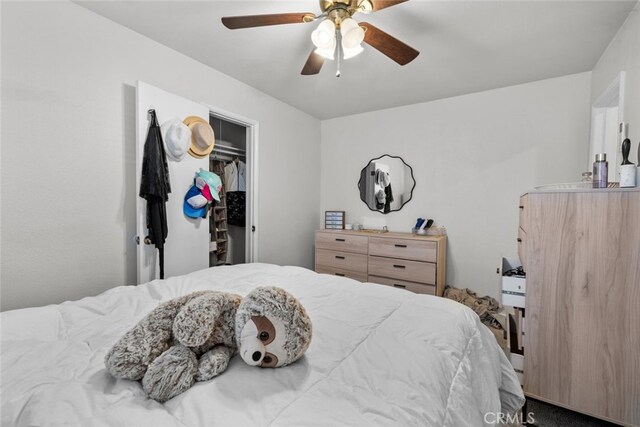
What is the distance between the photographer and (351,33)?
54.5 inches

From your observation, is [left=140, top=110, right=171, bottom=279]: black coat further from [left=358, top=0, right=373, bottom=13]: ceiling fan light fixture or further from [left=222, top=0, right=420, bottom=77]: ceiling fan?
[left=358, top=0, right=373, bottom=13]: ceiling fan light fixture

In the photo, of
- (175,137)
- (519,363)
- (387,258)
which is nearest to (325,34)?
(175,137)

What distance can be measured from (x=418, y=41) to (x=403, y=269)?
2016mm

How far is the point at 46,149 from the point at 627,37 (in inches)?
141

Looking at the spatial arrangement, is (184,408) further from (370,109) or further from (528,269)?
(370,109)

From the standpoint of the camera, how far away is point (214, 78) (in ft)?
8.17

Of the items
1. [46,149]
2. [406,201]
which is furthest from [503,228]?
[46,149]

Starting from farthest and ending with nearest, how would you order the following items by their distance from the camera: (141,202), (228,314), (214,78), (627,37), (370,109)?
(370,109) → (214,78) → (141,202) → (627,37) → (228,314)

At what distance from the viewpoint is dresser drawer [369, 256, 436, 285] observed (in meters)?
2.70

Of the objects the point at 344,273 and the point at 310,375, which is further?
the point at 344,273

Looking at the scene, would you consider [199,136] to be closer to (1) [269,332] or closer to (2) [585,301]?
(1) [269,332]

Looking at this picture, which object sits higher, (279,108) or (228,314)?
(279,108)

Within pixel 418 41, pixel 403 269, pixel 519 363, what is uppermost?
pixel 418 41

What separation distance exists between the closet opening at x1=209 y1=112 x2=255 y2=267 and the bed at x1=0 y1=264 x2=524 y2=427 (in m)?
2.13
